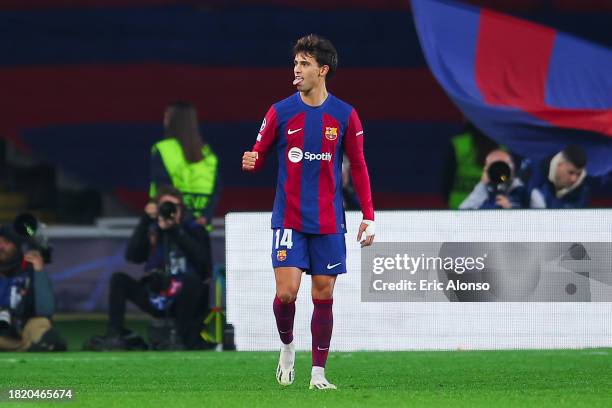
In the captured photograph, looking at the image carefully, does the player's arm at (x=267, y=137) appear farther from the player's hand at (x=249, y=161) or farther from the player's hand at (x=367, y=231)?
the player's hand at (x=367, y=231)

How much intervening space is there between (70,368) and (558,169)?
146 inches

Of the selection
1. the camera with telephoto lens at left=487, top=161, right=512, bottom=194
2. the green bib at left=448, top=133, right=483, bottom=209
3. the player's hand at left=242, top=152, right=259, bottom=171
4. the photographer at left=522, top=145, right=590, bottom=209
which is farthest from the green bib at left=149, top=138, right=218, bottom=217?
the player's hand at left=242, top=152, right=259, bottom=171

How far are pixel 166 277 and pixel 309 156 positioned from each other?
3787 mm

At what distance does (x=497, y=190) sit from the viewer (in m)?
11.3

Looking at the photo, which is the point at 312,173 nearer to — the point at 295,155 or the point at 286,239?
the point at 295,155

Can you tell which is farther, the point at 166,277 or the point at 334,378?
the point at 166,277

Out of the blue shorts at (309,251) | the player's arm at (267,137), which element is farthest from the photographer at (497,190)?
the player's arm at (267,137)

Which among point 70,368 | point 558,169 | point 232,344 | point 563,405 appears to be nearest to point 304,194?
point 563,405

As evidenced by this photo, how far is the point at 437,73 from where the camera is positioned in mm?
11391

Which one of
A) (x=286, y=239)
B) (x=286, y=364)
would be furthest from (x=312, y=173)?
(x=286, y=364)

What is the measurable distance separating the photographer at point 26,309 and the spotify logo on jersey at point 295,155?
3.94 meters

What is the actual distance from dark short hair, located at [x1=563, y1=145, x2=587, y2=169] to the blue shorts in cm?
380

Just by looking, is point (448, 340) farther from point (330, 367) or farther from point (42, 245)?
point (42, 245)

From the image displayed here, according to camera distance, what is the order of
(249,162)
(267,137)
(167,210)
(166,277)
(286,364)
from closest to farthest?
(249,162), (267,137), (286,364), (167,210), (166,277)
